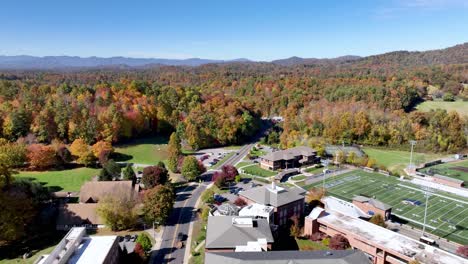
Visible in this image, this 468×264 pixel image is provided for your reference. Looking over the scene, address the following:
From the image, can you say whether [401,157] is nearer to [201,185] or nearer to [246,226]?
[201,185]

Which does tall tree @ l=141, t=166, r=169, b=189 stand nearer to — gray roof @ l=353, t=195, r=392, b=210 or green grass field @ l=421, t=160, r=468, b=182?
gray roof @ l=353, t=195, r=392, b=210

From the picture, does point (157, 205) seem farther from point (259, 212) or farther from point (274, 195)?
point (274, 195)

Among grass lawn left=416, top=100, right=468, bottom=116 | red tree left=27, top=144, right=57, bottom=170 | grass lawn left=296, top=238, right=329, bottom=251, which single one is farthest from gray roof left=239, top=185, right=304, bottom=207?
grass lawn left=416, top=100, right=468, bottom=116

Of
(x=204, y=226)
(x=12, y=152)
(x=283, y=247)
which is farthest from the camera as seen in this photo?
(x=12, y=152)

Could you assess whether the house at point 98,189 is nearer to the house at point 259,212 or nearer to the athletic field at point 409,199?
the house at point 259,212

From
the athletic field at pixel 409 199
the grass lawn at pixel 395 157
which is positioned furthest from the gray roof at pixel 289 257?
the grass lawn at pixel 395 157

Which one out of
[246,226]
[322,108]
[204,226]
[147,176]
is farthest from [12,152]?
[322,108]
